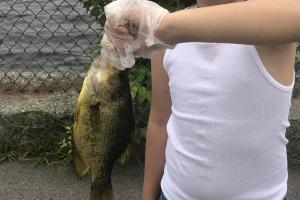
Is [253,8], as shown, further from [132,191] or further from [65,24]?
[65,24]

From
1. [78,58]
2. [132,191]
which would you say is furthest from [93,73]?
[78,58]

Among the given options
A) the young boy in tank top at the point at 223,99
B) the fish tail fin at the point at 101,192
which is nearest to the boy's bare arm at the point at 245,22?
the young boy in tank top at the point at 223,99

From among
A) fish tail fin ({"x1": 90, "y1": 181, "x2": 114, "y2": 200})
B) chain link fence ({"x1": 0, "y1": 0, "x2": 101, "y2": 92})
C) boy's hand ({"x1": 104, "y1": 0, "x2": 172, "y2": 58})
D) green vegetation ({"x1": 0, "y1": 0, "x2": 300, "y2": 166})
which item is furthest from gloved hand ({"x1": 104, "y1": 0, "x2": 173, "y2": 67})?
chain link fence ({"x1": 0, "y1": 0, "x2": 101, "y2": 92})

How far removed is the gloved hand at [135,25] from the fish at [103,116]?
25 centimetres

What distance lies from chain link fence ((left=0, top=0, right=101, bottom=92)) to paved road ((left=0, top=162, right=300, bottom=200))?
2.53 ft

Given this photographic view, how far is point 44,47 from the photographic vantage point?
22.7ft

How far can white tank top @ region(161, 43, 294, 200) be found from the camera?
5.52 feet

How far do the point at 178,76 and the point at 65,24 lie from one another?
19.2ft

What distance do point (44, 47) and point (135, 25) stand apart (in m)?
5.44

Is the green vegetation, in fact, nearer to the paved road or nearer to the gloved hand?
the paved road

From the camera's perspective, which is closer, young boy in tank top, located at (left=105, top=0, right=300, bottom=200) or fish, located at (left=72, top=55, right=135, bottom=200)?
young boy in tank top, located at (left=105, top=0, right=300, bottom=200)

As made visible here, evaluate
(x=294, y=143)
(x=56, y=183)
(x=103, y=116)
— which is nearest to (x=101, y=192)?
(x=103, y=116)

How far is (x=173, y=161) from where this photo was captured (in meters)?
1.94

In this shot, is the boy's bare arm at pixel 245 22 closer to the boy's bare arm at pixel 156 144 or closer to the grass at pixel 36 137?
the boy's bare arm at pixel 156 144
